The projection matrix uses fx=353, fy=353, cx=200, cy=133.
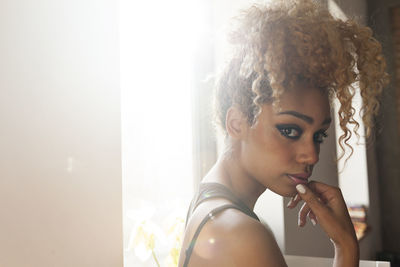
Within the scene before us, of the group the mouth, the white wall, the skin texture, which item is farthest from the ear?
the white wall

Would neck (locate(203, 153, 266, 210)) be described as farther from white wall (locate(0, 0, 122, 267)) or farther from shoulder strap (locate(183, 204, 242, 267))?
white wall (locate(0, 0, 122, 267))

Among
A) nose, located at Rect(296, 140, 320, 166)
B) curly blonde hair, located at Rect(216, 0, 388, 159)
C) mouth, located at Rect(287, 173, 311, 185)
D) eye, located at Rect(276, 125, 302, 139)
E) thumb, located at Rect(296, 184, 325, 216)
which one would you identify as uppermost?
curly blonde hair, located at Rect(216, 0, 388, 159)

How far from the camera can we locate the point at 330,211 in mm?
585

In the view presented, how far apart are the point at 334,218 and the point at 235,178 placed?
0.17m

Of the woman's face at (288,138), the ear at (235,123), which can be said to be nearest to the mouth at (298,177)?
the woman's face at (288,138)

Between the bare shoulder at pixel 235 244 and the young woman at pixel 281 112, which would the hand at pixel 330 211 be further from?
the bare shoulder at pixel 235 244

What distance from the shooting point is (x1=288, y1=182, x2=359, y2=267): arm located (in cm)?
56

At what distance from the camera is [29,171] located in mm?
589

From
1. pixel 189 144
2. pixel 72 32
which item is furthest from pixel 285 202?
pixel 72 32

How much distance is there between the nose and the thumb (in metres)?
0.04

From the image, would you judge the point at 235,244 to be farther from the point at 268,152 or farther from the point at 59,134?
the point at 59,134

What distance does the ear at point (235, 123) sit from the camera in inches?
23.3

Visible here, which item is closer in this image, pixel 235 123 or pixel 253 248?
pixel 253 248

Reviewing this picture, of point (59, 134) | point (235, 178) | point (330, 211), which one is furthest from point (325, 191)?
point (59, 134)
